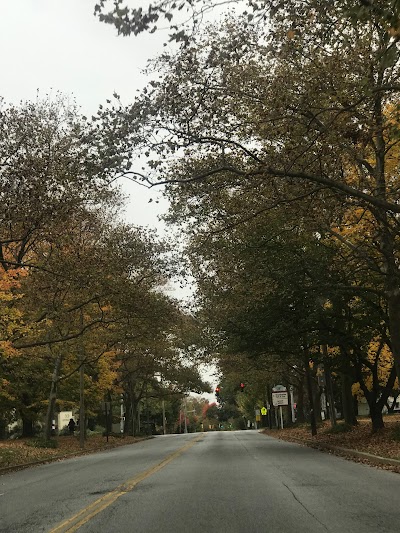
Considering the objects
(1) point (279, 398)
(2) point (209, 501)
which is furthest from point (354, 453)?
(1) point (279, 398)

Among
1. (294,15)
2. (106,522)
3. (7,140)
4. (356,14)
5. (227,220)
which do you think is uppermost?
(7,140)

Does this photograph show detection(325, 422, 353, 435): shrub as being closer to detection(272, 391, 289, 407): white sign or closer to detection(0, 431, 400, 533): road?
detection(0, 431, 400, 533): road

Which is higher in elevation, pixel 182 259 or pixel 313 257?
pixel 182 259

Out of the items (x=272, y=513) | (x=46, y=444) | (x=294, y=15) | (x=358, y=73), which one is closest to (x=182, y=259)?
(x=46, y=444)

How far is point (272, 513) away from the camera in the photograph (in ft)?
27.0

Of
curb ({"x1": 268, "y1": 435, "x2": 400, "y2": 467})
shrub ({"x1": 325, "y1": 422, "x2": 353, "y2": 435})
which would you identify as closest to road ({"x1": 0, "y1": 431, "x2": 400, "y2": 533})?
curb ({"x1": 268, "y1": 435, "x2": 400, "y2": 467})

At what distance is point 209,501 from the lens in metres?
9.53

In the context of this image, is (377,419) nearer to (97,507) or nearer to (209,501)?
(209,501)

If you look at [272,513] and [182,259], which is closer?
[272,513]

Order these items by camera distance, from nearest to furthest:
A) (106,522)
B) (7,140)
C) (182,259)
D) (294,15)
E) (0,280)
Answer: (106,522)
(294,15)
(7,140)
(0,280)
(182,259)

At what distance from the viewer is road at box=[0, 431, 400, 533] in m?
7.54

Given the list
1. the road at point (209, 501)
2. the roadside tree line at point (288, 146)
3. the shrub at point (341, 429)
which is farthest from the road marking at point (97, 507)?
the shrub at point (341, 429)

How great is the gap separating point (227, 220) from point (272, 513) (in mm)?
9495

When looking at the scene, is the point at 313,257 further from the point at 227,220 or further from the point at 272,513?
the point at 272,513
